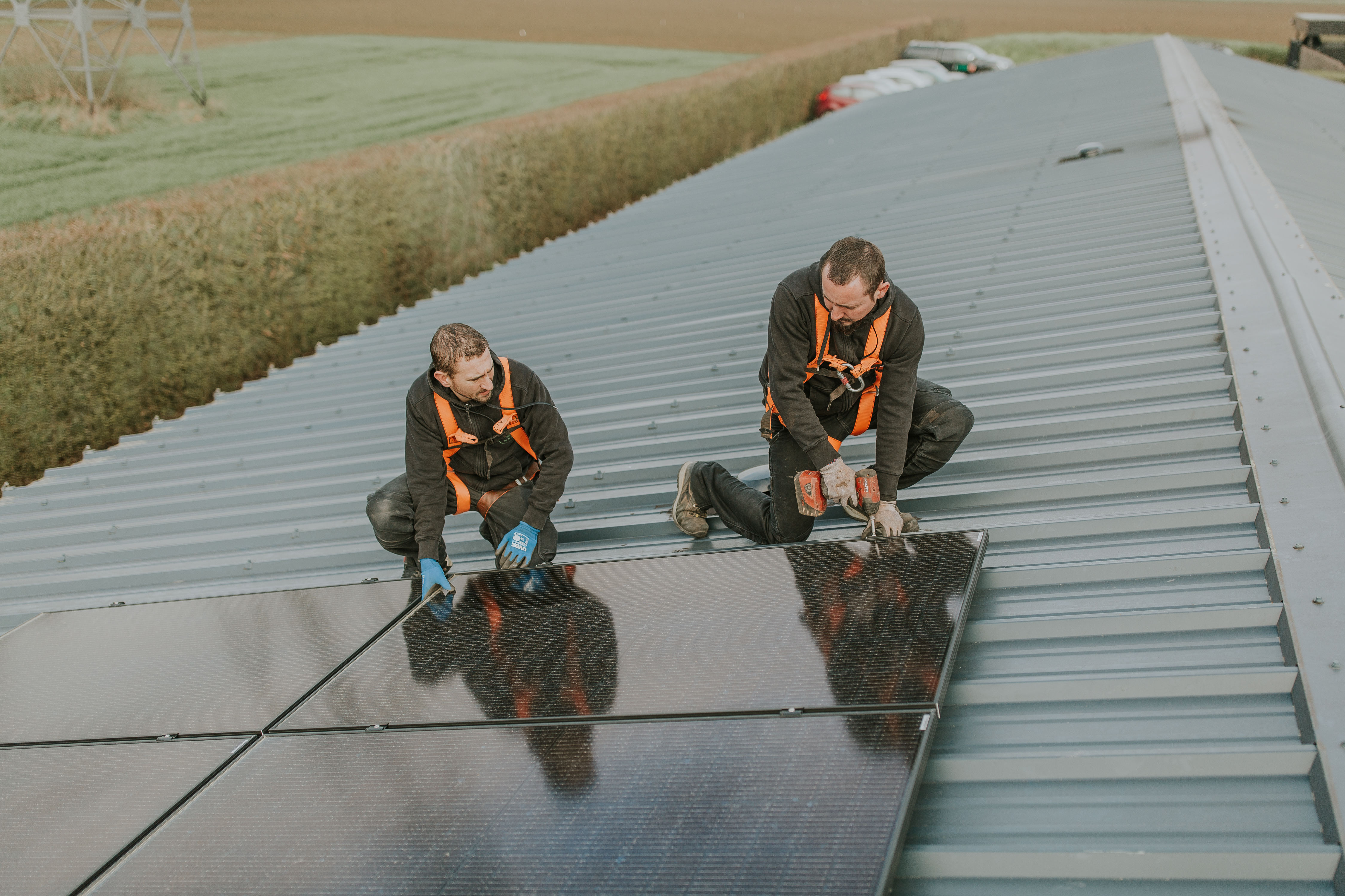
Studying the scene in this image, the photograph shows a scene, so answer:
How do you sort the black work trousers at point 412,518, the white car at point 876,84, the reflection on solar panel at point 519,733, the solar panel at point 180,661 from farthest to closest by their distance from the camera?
1. the white car at point 876,84
2. the black work trousers at point 412,518
3. the solar panel at point 180,661
4. the reflection on solar panel at point 519,733

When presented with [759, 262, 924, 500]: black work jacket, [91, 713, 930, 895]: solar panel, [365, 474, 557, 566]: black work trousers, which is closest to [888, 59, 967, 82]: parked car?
[759, 262, 924, 500]: black work jacket

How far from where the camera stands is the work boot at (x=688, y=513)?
16.8 feet

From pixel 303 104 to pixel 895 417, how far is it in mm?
32460

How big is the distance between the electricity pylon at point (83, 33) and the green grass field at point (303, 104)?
42.8 inches

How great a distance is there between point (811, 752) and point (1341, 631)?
5.76ft

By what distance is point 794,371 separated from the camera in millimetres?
4523

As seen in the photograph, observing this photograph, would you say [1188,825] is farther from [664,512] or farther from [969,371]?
[969,371]

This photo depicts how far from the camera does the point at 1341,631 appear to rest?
3156 mm

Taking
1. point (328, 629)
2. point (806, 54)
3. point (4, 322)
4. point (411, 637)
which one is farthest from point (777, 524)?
point (806, 54)

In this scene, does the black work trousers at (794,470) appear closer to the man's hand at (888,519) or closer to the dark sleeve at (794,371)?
the dark sleeve at (794,371)

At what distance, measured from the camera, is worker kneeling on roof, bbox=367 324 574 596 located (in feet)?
14.8

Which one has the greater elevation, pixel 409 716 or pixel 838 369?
pixel 838 369

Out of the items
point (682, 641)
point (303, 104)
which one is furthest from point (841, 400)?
point (303, 104)

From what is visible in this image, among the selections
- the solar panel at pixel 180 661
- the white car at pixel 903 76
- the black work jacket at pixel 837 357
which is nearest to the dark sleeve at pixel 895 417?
the black work jacket at pixel 837 357
